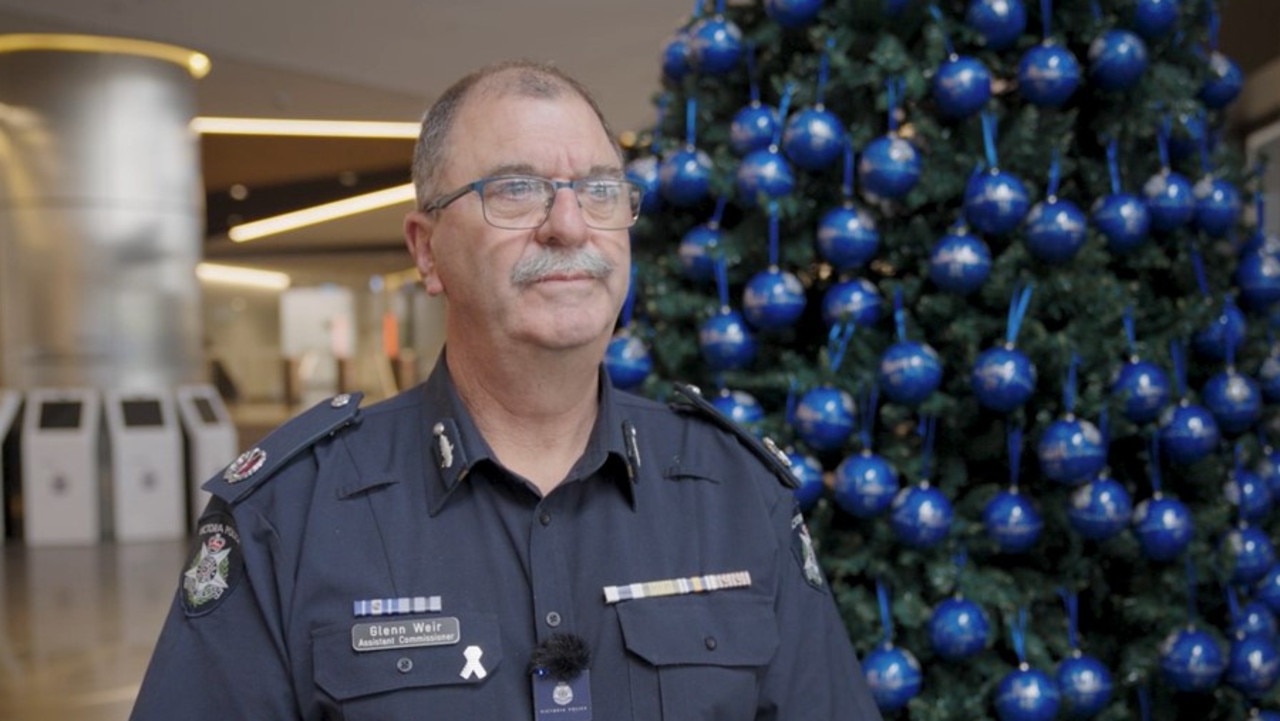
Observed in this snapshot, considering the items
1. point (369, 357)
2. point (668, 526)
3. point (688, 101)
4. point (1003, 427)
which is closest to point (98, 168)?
point (688, 101)

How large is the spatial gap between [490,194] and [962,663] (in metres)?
1.71

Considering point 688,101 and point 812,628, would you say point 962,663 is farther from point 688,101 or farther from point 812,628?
point 688,101

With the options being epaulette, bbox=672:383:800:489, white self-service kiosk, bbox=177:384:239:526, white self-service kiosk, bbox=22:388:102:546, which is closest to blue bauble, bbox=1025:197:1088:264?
epaulette, bbox=672:383:800:489

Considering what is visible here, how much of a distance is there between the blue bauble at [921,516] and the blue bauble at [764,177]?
0.68 m

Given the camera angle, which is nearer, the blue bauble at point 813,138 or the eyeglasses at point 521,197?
the eyeglasses at point 521,197

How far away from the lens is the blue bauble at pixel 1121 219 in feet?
8.32

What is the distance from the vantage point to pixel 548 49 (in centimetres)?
912

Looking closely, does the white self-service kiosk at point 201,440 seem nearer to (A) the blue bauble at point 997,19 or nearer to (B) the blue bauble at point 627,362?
(B) the blue bauble at point 627,362

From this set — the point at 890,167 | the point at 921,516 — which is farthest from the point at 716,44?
the point at 921,516

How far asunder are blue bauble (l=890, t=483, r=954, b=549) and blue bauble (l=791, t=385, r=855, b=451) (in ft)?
0.59

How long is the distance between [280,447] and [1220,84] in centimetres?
228

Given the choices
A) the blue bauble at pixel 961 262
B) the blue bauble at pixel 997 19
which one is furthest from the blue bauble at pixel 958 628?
the blue bauble at pixel 997 19

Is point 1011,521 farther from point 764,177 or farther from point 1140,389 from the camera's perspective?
point 764,177

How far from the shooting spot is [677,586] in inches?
56.9
